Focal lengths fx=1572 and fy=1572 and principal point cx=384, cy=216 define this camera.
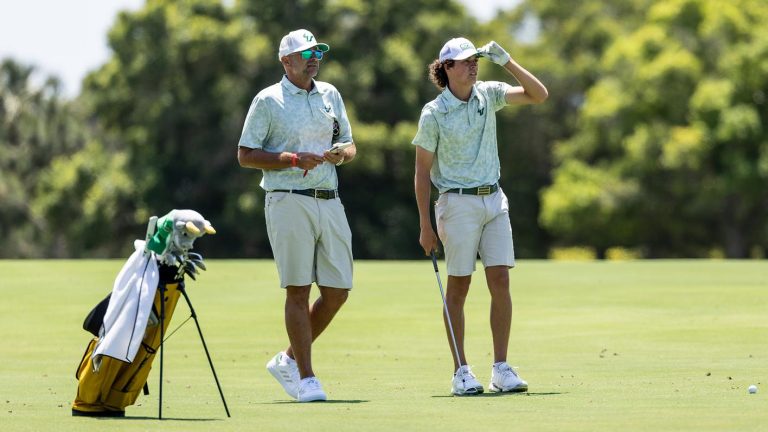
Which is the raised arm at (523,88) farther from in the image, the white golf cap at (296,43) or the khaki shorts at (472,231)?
the white golf cap at (296,43)

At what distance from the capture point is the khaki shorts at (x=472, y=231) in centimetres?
971

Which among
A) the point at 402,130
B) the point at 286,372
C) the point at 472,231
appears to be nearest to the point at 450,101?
the point at 472,231

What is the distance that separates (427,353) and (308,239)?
10.6ft

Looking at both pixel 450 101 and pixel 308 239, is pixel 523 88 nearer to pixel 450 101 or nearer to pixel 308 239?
pixel 450 101

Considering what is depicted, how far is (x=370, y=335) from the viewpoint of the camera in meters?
14.2

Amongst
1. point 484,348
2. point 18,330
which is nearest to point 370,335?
point 484,348

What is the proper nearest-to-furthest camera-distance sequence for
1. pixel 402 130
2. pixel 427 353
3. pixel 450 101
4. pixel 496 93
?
pixel 450 101
pixel 496 93
pixel 427 353
pixel 402 130

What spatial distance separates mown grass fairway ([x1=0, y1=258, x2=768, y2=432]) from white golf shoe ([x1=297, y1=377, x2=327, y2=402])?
128 mm

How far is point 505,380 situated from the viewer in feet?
30.9

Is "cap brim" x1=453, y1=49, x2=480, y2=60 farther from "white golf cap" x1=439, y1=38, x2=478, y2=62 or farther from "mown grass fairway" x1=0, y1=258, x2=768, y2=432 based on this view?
"mown grass fairway" x1=0, y1=258, x2=768, y2=432

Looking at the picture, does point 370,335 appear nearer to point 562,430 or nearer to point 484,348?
point 484,348

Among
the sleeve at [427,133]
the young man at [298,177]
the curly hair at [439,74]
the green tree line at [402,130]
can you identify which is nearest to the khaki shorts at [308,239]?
the young man at [298,177]

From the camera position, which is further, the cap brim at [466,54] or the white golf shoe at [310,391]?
the cap brim at [466,54]

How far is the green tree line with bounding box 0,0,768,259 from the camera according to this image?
171ft
